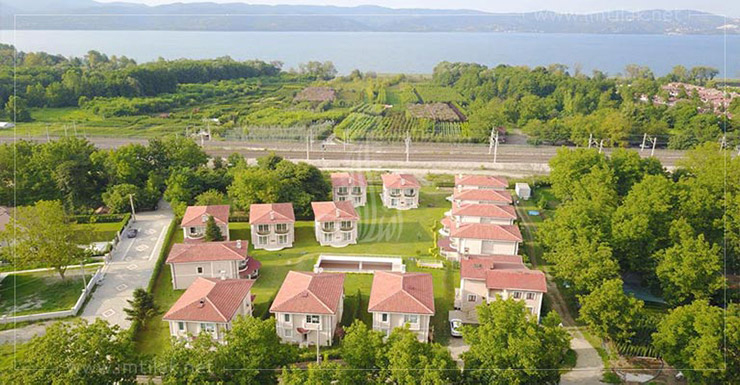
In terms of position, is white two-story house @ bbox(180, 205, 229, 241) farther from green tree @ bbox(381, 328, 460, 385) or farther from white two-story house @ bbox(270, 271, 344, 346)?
green tree @ bbox(381, 328, 460, 385)

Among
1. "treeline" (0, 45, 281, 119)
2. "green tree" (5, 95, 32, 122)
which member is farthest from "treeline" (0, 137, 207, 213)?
"treeline" (0, 45, 281, 119)

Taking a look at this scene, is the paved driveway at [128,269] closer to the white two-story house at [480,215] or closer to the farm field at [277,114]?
the white two-story house at [480,215]

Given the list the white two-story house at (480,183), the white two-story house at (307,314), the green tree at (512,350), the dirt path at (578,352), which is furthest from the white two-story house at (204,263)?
the white two-story house at (480,183)

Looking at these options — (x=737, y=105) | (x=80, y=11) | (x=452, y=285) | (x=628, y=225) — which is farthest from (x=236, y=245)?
(x=80, y=11)

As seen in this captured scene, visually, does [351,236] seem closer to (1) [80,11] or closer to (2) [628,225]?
Answer: (2) [628,225]

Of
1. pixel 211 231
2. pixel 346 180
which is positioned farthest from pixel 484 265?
pixel 346 180

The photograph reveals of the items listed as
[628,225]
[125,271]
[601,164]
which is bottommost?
[125,271]
